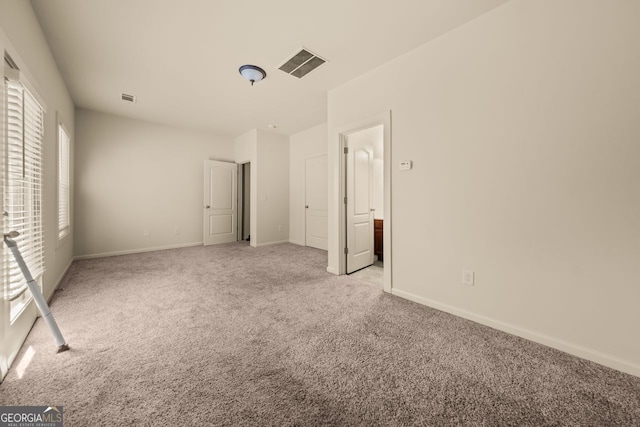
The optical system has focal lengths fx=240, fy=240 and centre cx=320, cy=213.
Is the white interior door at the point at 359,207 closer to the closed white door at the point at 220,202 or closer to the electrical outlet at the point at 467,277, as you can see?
the electrical outlet at the point at 467,277

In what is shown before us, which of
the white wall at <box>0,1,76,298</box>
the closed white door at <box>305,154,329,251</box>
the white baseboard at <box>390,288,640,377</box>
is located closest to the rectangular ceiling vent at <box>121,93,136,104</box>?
the white wall at <box>0,1,76,298</box>

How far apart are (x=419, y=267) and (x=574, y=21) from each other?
2158 mm

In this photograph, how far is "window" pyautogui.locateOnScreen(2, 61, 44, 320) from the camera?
1.56 metres

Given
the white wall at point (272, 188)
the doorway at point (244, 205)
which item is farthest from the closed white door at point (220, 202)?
the white wall at point (272, 188)

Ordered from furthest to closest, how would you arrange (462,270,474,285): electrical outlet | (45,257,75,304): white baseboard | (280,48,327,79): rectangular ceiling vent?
(280,48,327,79): rectangular ceiling vent
(45,257,75,304): white baseboard
(462,270,474,285): electrical outlet

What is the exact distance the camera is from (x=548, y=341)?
5.71 feet

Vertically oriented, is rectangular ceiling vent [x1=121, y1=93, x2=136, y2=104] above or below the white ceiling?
above

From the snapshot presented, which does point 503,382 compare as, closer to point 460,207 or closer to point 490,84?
point 460,207

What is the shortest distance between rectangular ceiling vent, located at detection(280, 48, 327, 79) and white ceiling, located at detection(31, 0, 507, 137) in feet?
0.28

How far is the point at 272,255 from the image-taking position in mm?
4559

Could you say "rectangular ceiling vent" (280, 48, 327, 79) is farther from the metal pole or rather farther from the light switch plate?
the metal pole

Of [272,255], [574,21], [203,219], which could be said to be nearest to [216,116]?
[203,219]

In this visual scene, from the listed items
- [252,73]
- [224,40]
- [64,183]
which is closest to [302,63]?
[252,73]

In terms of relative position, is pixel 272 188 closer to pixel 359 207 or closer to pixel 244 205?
pixel 244 205
